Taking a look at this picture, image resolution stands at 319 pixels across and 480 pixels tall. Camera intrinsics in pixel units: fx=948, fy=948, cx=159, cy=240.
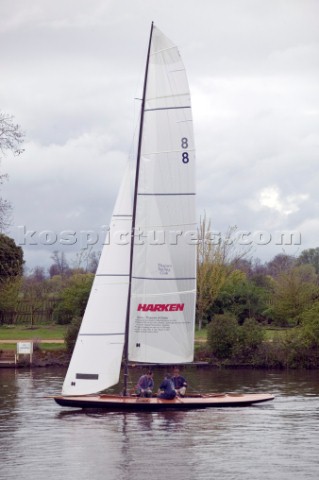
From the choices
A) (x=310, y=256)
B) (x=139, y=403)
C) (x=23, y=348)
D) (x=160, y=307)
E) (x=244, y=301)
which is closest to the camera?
(x=139, y=403)

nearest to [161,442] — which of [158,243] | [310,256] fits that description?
[158,243]

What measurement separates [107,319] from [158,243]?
3.18 m

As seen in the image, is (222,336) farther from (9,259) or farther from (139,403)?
(139,403)

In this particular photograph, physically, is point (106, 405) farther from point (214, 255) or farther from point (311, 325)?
point (214, 255)

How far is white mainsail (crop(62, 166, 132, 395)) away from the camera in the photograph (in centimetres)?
3173

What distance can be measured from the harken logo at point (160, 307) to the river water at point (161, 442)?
3.68 m

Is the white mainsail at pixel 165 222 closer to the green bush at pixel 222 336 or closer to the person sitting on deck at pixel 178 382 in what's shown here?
the person sitting on deck at pixel 178 382

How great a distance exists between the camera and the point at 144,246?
108 ft

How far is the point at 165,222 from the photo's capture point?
32.9 m

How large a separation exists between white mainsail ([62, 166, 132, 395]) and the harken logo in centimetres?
62

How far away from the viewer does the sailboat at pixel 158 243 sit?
32.6 meters

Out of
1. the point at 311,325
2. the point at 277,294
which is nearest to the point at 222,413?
the point at 311,325

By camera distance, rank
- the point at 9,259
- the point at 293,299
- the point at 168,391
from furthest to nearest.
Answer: the point at 9,259, the point at 293,299, the point at 168,391

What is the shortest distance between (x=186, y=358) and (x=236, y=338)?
20.2 meters
